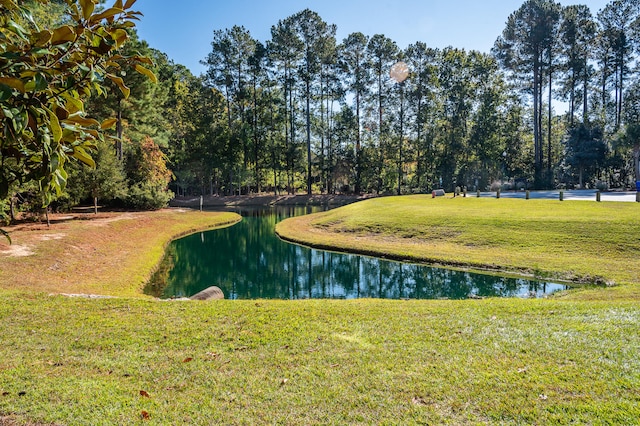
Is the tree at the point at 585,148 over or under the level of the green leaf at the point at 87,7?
over

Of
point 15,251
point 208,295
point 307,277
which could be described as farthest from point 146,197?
point 208,295

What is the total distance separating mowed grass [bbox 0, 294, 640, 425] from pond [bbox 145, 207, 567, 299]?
596cm

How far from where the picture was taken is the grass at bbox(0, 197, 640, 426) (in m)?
3.67

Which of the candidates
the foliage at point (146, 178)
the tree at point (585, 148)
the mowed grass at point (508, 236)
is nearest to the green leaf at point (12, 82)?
the mowed grass at point (508, 236)

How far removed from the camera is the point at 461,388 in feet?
13.3

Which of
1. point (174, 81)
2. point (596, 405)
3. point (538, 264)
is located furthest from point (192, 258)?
point (174, 81)

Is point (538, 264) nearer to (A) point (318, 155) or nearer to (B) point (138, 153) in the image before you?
(B) point (138, 153)

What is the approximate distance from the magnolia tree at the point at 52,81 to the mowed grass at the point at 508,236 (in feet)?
39.2

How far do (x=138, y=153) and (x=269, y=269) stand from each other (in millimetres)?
24671

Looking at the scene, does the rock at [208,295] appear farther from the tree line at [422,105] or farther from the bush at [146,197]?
the tree line at [422,105]

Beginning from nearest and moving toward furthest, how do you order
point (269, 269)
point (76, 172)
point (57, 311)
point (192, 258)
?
point (57, 311) → point (269, 269) → point (192, 258) → point (76, 172)

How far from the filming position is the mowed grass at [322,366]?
144 inches

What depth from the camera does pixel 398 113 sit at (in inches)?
2106

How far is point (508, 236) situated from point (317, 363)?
16160mm
